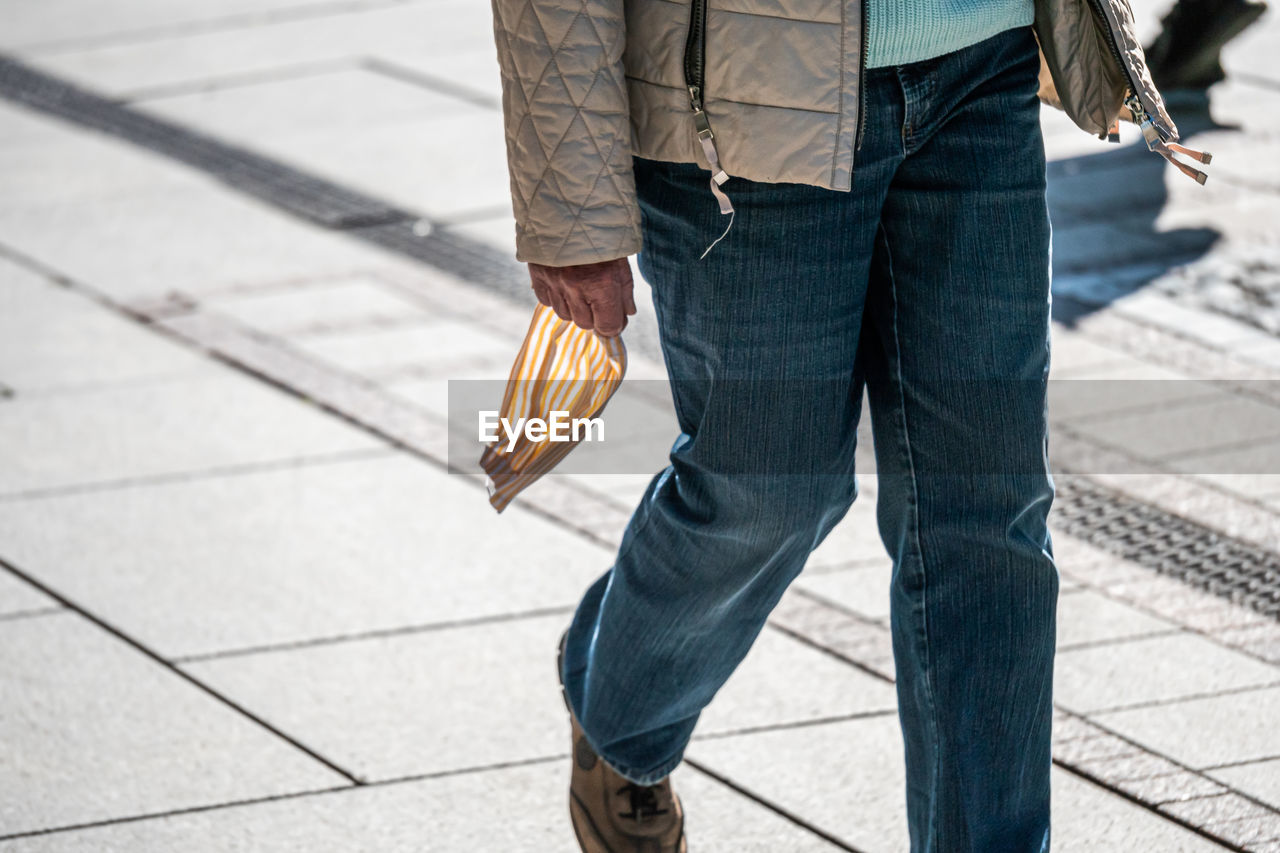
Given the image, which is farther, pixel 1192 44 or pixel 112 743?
pixel 1192 44

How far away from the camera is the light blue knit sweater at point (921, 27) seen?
6.59 ft

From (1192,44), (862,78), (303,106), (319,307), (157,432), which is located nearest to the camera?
(862,78)

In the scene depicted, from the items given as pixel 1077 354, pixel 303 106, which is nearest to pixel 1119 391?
pixel 1077 354

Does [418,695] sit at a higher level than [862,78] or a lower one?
lower

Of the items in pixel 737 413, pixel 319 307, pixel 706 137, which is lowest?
pixel 319 307

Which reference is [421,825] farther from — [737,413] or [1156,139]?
[1156,139]

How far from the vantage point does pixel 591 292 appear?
216cm

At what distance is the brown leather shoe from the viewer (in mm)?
2510

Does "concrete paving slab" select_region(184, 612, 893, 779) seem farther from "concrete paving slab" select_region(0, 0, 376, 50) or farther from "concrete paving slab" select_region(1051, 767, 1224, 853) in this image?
"concrete paving slab" select_region(0, 0, 376, 50)

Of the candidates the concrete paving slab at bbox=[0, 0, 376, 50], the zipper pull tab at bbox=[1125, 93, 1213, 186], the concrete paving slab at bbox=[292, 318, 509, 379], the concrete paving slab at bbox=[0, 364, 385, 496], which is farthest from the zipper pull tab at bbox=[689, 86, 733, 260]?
the concrete paving slab at bbox=[0, 0, 376, 50]

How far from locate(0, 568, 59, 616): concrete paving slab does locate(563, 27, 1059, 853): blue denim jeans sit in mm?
1750

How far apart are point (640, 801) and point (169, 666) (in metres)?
1.21

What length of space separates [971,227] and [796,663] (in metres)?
1.36

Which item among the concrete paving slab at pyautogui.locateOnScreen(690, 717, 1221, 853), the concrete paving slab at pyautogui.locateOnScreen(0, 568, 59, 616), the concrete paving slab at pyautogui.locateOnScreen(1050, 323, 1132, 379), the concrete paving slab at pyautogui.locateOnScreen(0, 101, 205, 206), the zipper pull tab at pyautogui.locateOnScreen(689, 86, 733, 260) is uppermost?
the zipper pull tab at pyautogui.locateOnScreen(689, 86, 733, 260)
